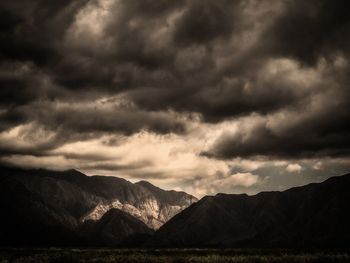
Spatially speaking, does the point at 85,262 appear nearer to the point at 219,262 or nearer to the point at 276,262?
the point at 219,262

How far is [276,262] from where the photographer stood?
96312mm

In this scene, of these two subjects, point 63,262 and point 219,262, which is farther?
point 63,262

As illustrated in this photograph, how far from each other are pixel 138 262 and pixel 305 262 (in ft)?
120

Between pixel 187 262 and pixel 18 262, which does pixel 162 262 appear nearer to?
pixel 187 262

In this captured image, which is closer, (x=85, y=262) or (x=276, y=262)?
(x=276, y=262)

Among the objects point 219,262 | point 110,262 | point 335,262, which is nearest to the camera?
point 335,262

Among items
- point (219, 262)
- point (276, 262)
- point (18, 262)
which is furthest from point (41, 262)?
point (276, 262)

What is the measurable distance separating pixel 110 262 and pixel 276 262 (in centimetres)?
3827

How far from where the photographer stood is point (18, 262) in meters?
105

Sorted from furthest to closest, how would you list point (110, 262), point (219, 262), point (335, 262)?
1. point (110, 262)
2. point (219, 262)
3. point (335, 262)

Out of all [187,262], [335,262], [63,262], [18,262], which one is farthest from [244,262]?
[18,262]

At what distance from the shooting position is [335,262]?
303 feet

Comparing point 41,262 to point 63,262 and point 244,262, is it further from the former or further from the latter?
point 244,262

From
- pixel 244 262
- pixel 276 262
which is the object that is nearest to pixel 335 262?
pixel 276 262
